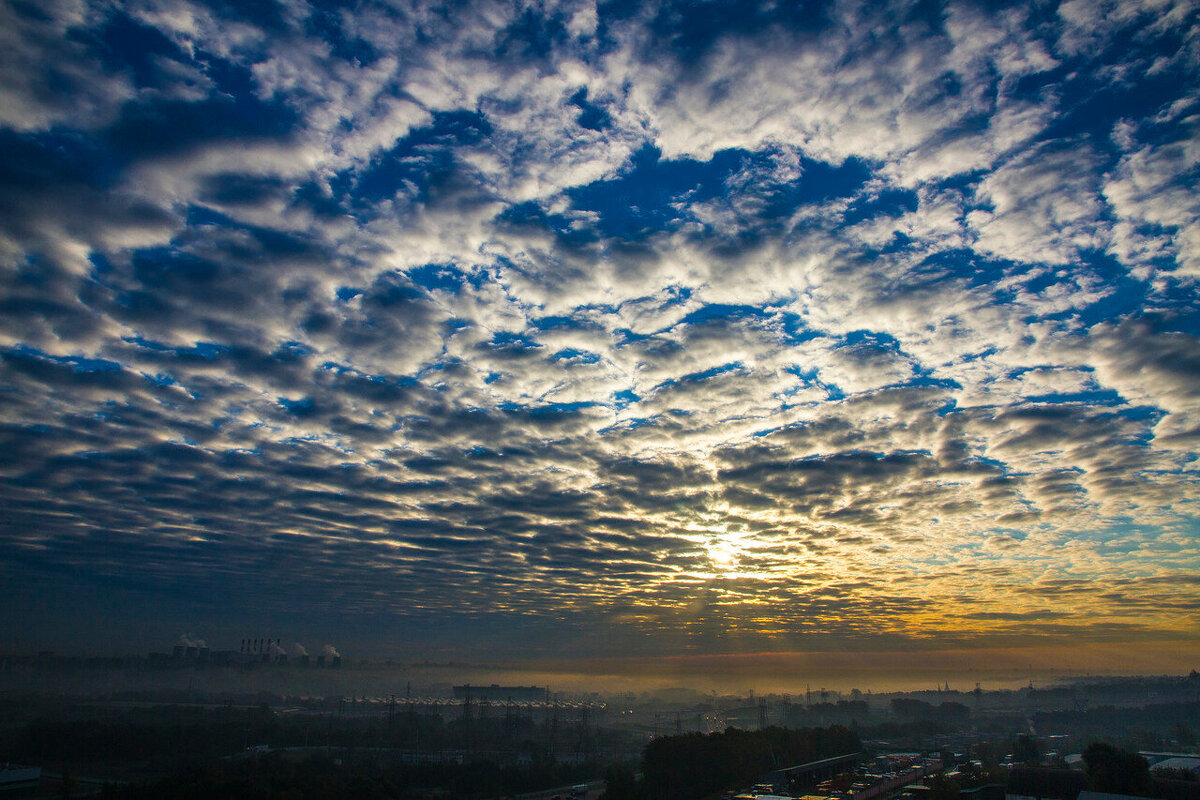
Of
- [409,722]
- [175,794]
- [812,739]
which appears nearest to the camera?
[175,794]

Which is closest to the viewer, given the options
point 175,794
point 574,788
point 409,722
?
point 175,794

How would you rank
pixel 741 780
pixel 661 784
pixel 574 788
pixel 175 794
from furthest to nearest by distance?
pixel 574 788
pixel 741 780
pixel 661 784
pixel 175 794

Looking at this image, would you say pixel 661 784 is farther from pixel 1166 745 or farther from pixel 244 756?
pixel 1166 745

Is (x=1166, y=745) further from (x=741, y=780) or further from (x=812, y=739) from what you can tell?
(x=741, y=780)

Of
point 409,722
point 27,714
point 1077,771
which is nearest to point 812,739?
point 1077,771

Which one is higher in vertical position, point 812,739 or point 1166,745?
point 812,739

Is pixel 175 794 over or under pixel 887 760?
over

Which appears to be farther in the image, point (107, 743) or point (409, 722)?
point (409, 722)

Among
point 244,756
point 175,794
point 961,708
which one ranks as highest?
point 175,794

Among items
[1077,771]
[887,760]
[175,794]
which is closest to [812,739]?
[887,760]
